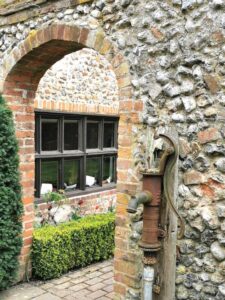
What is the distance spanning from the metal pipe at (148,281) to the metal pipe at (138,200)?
476mm

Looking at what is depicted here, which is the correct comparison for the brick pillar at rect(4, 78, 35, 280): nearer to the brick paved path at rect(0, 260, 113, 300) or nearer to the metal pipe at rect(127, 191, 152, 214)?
the brick paved path at rect(0, 260, 113, 300)

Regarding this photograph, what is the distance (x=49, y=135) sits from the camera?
5.63m

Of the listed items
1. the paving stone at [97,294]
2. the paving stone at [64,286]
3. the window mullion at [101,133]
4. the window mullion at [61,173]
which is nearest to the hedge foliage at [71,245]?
the paving stone at [64,286]

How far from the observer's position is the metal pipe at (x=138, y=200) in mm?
2331

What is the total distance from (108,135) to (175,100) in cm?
440

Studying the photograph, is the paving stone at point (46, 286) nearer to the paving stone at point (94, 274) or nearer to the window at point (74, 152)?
the paving stone at point (94, 274)

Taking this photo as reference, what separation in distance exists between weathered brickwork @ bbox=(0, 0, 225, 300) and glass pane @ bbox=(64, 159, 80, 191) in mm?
2895

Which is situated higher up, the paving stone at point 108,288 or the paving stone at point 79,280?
the paving stone at point 79,280

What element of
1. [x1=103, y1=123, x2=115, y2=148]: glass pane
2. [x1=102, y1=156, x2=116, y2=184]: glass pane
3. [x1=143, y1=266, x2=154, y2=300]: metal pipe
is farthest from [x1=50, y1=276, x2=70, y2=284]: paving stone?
[x1=103, y1=123, x2=115, y2=148]: glass pane

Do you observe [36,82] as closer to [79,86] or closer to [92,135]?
[79,86]

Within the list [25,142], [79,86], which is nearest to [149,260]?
[25,142]

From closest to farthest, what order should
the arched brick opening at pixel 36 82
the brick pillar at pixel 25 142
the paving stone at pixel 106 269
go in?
1. the arched brick opening at pixel 36 82
2. the brick pillar at pixel 25 142
3. the paving stone at pixel 106 269

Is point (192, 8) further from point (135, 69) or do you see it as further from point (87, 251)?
point (87, 251)

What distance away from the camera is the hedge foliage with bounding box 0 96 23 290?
3830 mm
